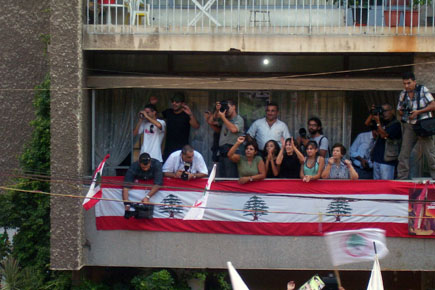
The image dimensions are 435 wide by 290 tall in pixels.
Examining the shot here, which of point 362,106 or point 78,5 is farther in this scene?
point 362,106

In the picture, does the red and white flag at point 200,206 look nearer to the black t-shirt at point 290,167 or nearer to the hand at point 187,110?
the black t-shirt at point 290,167

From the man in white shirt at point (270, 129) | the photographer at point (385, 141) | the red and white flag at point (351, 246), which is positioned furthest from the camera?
the man in white shirt at point (270, 129)

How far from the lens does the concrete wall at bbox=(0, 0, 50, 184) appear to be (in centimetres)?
1444

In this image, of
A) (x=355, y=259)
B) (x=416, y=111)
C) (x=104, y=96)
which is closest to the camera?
(x=355, y=259)

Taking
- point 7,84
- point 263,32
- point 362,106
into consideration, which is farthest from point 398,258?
point 7,84

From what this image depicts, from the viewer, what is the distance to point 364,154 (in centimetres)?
1346

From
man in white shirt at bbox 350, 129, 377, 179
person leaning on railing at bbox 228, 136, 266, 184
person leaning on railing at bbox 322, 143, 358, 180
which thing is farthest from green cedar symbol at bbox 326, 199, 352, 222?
person leaning on railing at bbox 228, 136, 266, 184

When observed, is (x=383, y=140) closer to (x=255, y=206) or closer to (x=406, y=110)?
(x=406, y=110)

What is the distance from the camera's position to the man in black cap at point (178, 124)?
13.5 metres

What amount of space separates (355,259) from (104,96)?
5485 millimetres

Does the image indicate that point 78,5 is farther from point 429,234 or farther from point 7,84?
point 429,234

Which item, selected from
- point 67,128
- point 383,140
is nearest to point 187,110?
point 67,128

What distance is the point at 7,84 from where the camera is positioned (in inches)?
571

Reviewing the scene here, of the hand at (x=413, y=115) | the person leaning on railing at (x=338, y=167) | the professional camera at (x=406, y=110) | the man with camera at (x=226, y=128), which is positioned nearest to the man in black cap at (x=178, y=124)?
the man with camera at (x=226, y=128)
